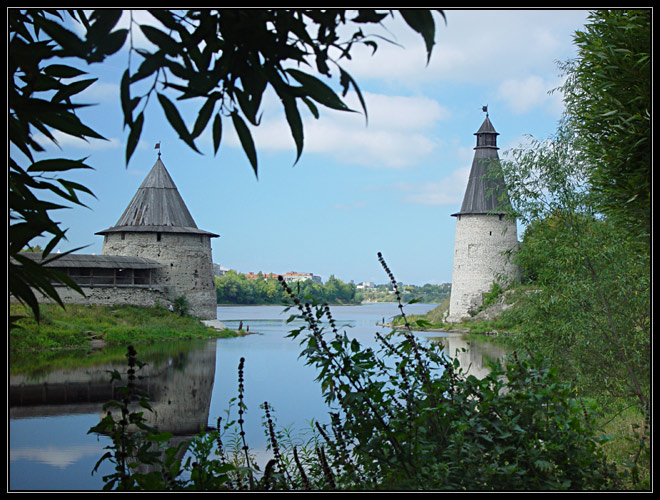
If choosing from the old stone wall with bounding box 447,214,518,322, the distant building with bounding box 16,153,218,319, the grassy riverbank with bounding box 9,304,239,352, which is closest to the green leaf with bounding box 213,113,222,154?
the grassy riverbank with bounding box 9,304,239,352

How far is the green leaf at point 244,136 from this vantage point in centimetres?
146

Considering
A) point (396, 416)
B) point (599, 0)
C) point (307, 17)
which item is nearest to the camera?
point (307, 17)

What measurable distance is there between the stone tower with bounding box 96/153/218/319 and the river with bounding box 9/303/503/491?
5078 mm

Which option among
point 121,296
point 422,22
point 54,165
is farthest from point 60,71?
point 121,296

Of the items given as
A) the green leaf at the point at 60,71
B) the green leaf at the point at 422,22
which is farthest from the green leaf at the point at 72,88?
the green leaf at the point at 422,22

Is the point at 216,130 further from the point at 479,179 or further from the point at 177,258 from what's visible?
the point at 479,179

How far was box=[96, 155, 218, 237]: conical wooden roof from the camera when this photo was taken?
18.4m

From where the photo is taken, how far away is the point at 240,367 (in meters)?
2.16

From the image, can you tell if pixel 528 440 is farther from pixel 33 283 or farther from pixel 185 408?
pixel 185 408

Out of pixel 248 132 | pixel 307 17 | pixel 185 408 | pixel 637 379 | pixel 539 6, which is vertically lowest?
pixel 185 408

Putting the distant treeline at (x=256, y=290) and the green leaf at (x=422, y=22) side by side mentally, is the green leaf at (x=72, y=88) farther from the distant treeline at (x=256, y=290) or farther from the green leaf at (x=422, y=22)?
the distant treeline at (x=256, y=290)

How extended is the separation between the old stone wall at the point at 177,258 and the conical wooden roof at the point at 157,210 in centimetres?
20

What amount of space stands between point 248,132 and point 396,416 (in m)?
1.47

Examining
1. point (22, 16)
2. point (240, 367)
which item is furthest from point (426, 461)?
point (22, 16)
